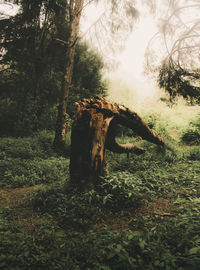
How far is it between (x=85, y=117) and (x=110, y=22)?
6.88 metres

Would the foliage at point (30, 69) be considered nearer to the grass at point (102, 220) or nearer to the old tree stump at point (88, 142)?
the grass at point (102, 220)

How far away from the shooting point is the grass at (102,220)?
6.24 feet

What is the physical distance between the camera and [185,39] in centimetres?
737

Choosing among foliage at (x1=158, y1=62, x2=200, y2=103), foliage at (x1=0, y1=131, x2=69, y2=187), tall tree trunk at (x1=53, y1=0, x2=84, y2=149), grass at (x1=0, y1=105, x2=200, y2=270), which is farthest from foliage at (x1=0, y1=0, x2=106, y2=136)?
grass at (x1=0, y1=105, x2=200, y2=270)

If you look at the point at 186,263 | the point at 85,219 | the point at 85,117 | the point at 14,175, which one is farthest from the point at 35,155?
the point at 186,263

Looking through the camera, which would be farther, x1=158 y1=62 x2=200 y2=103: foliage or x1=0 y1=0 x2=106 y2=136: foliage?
x1=0 y1=0 x2=106 y2=136: foliage

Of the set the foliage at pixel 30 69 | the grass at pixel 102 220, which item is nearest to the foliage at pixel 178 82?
the grass at pixel 102 220

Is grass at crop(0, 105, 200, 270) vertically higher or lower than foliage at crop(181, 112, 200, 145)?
lower

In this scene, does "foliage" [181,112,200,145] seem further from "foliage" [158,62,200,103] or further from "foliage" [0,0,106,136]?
"foliage" [0,0,106,136]

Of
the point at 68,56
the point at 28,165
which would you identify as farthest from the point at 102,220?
A: the point at 68,56

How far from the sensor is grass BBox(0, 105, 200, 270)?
1.90 meters

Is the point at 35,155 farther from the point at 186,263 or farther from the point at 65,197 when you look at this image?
the point at 186,263

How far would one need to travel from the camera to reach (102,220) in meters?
2.85

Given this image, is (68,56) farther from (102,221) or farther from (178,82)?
(102,221)
